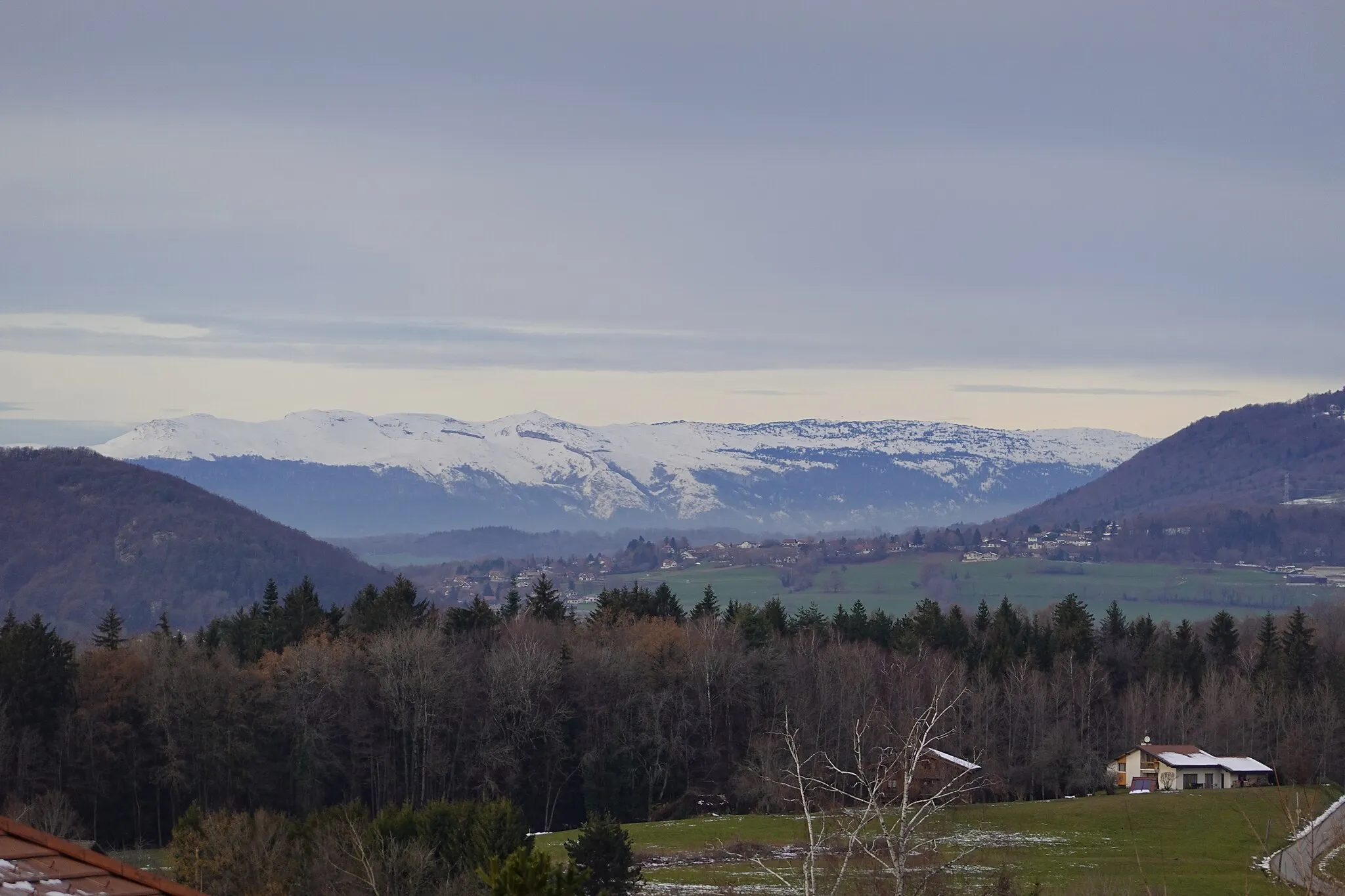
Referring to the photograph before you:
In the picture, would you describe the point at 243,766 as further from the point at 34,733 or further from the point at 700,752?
the point at 700,752

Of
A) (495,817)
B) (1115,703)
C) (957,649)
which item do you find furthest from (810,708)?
(495,817)

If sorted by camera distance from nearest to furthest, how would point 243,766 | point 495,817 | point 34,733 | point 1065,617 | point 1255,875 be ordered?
point 495,817 → point 1255,875 → point 34,733 → point 243,766 → point 1065,617

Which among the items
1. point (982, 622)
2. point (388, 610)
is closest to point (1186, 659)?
point (982, 622)

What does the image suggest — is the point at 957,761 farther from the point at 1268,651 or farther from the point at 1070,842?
the point at 1268,651

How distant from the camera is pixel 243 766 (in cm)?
7069

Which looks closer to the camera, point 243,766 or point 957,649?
point 243,766

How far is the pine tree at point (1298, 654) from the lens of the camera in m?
95.7

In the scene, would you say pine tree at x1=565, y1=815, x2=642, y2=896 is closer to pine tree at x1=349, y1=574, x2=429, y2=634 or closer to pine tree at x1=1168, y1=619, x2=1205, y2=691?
pine tree at x1=349, y1=574, x2=429, y2=634

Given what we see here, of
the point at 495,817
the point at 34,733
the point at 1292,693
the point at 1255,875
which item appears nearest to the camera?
the point at 495,817

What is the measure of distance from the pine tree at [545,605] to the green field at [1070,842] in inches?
913

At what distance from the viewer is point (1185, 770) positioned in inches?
3322

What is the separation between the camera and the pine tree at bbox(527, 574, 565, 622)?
305 ft

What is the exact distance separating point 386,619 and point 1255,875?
49439 millimetres

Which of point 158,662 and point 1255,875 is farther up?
point 158,662
